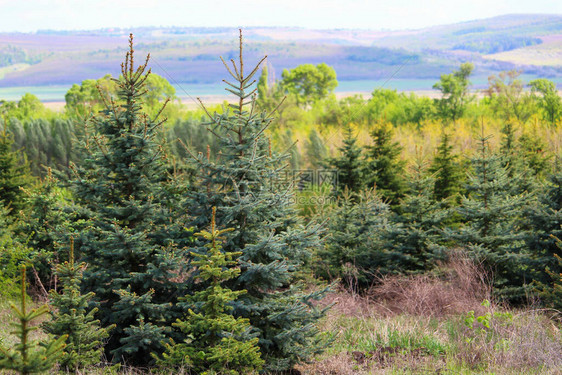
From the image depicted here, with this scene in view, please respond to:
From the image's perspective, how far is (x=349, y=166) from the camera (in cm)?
1377

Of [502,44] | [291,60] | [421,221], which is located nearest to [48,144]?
[421,221]

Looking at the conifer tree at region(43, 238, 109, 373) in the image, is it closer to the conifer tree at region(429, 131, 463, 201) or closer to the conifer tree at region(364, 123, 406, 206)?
the conifer tree at region(364, 123, 406, 206)

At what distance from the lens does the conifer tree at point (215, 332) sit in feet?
17.2

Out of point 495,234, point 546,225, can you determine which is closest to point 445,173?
point 495,234

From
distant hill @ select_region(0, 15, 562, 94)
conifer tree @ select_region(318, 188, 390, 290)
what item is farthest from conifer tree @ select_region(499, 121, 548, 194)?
distant hill @ select_region(0, 15, 562, 94)

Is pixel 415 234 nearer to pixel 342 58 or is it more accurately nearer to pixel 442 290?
pixel 442 290

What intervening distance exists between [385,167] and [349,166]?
1.37 meters

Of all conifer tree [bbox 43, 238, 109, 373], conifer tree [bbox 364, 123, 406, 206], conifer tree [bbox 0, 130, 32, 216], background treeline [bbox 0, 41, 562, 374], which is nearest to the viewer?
conifer tree [bbox 43, 238, 109, 373]

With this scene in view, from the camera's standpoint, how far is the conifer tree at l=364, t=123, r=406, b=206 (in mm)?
14239

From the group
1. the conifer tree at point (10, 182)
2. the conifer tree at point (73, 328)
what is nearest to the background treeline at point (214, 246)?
the conifer tree at point (73, 328)

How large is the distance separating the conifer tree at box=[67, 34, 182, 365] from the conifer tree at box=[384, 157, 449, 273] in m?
5.21

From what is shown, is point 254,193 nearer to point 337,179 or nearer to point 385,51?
point 337,179

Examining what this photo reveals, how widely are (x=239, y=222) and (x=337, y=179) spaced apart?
7.97 meters

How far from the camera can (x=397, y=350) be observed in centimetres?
652
